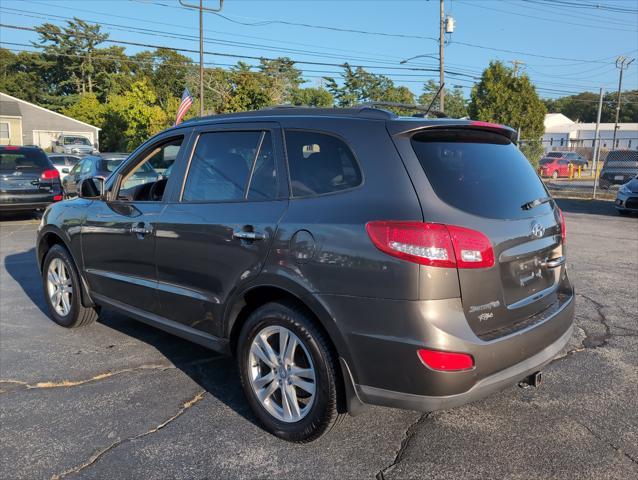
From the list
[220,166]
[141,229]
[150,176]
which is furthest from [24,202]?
[220,166]

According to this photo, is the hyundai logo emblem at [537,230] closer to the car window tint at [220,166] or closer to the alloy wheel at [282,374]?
the alloy wheel at [282,374]

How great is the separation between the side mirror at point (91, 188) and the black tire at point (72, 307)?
2.03 feet

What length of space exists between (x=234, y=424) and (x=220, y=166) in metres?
1.65

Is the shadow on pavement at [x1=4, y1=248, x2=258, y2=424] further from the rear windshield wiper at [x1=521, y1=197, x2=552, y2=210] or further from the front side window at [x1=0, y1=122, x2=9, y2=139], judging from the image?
the front side window at [x1=0, y1=122, x2=9, y2=139]

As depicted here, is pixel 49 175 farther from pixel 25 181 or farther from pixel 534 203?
pixel 534 203

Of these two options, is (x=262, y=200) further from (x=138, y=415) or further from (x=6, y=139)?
(x=6, y=139)

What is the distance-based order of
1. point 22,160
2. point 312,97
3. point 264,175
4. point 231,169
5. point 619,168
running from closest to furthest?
point 264,175
point 231,169
point 22,160
point 619,168
point 312,97

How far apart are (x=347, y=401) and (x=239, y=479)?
66 centimetres

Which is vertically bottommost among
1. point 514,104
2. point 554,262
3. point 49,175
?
point 49,175

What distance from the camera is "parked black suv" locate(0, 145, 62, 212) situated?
11508 mm

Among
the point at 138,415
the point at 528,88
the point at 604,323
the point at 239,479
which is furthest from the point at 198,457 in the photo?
the point at 528,88

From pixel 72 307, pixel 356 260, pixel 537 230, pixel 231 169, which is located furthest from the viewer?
pixel 72 307

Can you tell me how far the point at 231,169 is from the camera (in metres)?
3.46

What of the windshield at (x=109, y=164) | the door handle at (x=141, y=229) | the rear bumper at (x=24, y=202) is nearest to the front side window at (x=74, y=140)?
the windshield at (x=109, y=164)
